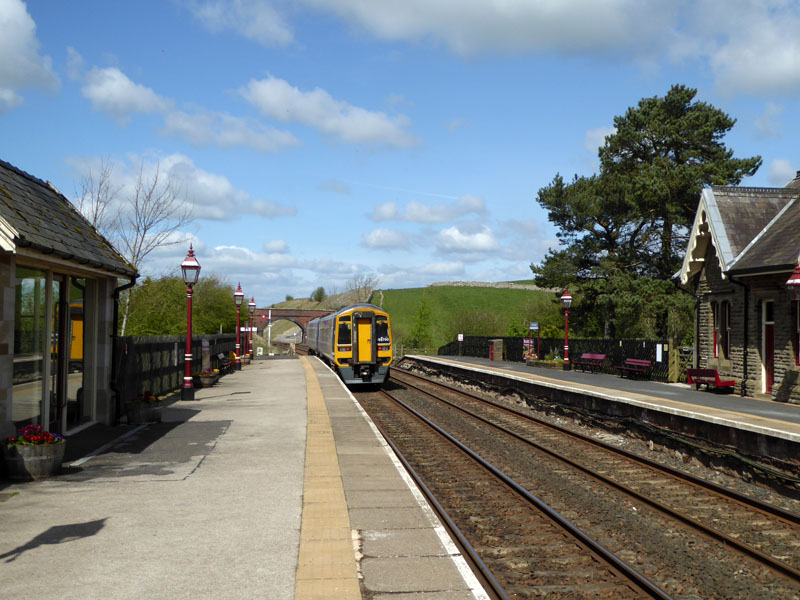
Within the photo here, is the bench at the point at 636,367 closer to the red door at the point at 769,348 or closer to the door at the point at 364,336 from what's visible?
the red door at the point at 769,348

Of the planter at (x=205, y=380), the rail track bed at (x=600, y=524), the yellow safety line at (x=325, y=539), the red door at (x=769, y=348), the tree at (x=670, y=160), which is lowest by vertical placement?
the rail track bed at (x=600, y=524)

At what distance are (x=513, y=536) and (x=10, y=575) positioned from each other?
4.97m

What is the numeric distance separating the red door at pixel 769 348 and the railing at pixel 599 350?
6.38 metres

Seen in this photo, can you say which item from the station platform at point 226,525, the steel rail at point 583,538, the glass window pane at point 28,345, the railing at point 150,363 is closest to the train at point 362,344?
the railing at point 150,363

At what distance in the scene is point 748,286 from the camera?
2127 cm

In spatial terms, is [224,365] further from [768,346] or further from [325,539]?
[325,539]

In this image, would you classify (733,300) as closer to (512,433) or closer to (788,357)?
(788,357)

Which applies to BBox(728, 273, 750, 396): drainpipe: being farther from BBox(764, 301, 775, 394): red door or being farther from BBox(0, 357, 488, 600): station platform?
BBox(0, 357, 488, 600): station platform

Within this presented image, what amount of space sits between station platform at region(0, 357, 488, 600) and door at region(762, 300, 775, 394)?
13773mm

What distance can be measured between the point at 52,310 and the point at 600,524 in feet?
29.9

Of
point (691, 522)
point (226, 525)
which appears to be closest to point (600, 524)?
point (691, 522)

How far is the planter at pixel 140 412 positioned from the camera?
13820 millimetres

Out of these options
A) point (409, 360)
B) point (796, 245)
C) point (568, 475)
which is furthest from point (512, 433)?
point (409, 360)

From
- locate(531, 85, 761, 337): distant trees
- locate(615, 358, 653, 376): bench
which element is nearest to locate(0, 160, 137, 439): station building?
locate(615, 358, 653, 376): bench
